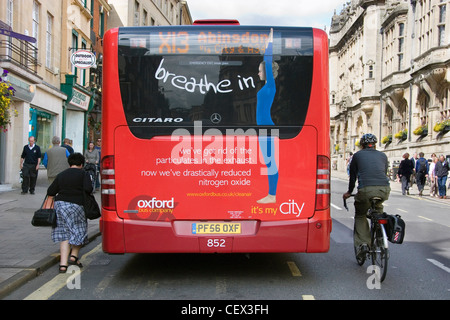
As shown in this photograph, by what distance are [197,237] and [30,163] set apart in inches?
434

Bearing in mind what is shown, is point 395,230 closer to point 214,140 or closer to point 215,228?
point 215,228

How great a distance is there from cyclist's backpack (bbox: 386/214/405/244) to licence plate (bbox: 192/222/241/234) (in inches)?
73.3

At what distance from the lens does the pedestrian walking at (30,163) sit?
1499 centimetres

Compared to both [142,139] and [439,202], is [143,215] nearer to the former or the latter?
[142,139]

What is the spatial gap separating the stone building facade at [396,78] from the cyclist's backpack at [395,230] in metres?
22.0

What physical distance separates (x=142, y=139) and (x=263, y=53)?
164cm

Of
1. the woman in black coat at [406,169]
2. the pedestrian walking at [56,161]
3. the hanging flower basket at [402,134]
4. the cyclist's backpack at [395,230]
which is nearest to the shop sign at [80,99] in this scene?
the pedestrian walking at [56,161]

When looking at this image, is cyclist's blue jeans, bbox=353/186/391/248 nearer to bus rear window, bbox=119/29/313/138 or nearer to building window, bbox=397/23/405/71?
bus rear window, bbox=119/29/313/138

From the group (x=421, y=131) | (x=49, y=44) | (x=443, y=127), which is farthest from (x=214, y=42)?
(x=421, y=131)

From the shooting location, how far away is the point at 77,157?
21.3 ft

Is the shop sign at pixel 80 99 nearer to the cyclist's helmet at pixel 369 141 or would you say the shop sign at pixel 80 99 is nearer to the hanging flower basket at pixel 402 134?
the cyclist's helmet at pixel 369 141

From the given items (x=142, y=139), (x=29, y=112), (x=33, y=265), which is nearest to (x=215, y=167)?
(x=142, y=139)

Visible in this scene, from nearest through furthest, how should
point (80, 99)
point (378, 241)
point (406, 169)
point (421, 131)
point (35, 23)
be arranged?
point (378, 241) < point (35, 23) < point (406, 169) < point (80, 99) < point (421, 131)

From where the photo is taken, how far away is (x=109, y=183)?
555cm
